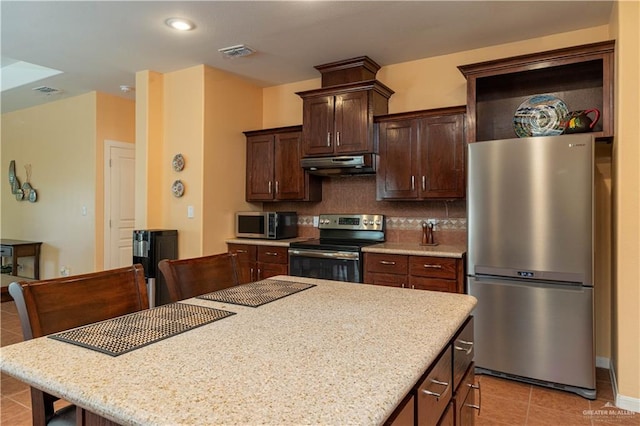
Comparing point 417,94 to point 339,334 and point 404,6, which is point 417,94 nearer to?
point 404,6

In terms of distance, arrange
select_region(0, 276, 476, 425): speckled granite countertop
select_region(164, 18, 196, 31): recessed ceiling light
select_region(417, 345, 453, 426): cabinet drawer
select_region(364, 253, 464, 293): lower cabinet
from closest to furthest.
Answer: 1. select_region(0, 276, 476, 425): speckled granite countertop
2. select_region(417, 345, 453, 426): cabinet drawer
3. select_region(164, 18, 196, 31): recessed ceiling light
4. select_region(364, 253, 464, 293): lower cabinet

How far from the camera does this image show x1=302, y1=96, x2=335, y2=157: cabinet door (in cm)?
380

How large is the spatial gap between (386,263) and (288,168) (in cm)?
156

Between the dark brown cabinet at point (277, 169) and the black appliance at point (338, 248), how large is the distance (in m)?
0.38

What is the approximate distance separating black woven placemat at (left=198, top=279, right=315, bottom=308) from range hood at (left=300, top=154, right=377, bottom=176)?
2.00 m

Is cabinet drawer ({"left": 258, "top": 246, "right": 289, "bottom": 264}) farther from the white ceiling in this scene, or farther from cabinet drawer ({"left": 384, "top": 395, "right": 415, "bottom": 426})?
cabinet drawer ({"left": 384, "top": 395, "right": 415, "bottom": 426})

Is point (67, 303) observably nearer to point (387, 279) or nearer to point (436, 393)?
point (436, 393)

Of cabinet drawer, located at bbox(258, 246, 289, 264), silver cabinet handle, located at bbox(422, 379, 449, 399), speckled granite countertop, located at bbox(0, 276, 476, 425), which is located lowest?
silver cabinet handle, located at bbox(422, 379, 449, 399)

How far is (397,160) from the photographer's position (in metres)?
3.57

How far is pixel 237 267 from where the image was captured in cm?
191

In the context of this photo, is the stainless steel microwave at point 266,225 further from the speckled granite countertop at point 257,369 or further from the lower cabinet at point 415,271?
the speckled granite countertop at point 257,369

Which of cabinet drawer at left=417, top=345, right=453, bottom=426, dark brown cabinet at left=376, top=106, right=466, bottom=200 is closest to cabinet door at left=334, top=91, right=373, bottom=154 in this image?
dark brown cabinet at left=376, top=106, right=466, bottom=200
